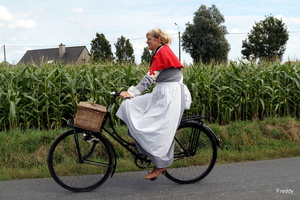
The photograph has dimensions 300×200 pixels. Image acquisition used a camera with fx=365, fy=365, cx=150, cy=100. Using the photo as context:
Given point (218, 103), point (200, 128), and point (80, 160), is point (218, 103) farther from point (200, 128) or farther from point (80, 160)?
point (80, 160)

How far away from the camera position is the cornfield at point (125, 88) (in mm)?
7051

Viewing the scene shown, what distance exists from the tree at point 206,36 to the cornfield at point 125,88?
4997cm

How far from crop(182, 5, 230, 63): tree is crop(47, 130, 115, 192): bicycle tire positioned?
54234 millimetres

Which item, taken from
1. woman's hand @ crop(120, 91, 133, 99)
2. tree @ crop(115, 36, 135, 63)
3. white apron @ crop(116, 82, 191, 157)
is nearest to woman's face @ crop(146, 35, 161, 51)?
white apron @ crop(116, 82, 191, 157)

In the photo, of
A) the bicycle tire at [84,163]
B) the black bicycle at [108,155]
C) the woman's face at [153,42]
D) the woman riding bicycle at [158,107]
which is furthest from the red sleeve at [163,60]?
the bicycle tire at [84,163]

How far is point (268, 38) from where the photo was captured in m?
51.2

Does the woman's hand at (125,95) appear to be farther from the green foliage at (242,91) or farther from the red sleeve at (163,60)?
the green foliage at (242,91)

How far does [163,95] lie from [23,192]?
2.14 m

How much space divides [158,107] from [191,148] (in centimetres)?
90

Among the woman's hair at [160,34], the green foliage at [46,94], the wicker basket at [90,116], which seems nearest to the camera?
the wicker basket at [90,116]

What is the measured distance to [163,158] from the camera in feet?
14.9

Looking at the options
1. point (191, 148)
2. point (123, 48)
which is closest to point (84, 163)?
point (191, 148)

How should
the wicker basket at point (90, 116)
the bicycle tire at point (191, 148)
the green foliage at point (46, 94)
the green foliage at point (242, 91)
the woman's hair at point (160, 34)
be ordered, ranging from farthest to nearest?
the green foliage at point (242, 91)
the green foliage at point (46, 94)
the bicycle tire at point (191, 148)
the woman's hair at point (160, 34)
the wicker basket at point (90, 116)

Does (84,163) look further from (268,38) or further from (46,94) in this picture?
(268,38)
